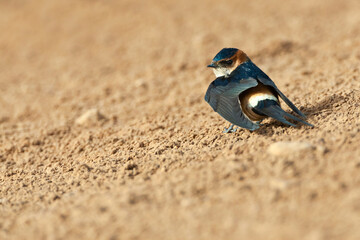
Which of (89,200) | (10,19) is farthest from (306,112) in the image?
(10,19)

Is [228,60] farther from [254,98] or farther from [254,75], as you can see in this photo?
[254,98]

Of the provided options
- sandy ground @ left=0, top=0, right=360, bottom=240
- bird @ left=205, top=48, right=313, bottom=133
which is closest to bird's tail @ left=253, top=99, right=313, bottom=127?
bird @ left=205, top=48, right=313, bottom=133

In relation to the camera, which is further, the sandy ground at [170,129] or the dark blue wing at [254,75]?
the dark blue wing at [254,75]

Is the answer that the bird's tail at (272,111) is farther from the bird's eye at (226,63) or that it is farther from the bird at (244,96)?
the bird's eye at (226,63)

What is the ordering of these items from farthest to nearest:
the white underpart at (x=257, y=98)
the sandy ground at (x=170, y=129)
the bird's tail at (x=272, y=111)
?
the white underpart at (x=257, y=98), the bird's tail at (x=272, y=111), the sandy ground at (x=170, y=129)

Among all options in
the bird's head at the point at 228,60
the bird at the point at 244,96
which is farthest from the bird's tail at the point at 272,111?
the bird's head at the point at 228,60

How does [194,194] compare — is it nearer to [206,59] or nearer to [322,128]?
[322,128]
